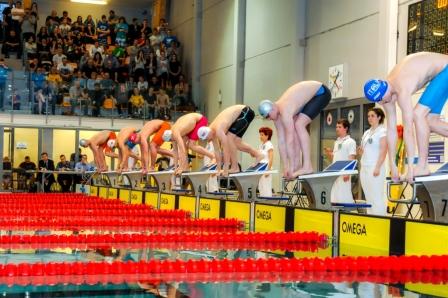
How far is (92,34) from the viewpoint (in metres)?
24.6

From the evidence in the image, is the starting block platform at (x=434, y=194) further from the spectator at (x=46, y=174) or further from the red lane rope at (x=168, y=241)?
the spectator at (x=46, y=174)

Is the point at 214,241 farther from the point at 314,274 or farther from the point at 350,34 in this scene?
the point at 350,34

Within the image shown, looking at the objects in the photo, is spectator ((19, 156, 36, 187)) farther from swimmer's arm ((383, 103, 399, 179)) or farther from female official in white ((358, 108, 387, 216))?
swimmer's arm ((383, 103, 399, 179))

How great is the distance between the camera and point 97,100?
20359 millimetres

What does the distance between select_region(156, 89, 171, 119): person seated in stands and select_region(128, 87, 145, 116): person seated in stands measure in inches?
19.7

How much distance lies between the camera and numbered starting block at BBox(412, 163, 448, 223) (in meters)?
5.61

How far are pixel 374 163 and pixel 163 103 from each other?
13.6 metres

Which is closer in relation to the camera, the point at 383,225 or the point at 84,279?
the point at 84,279

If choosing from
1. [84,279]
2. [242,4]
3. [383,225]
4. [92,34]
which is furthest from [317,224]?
[92,34]

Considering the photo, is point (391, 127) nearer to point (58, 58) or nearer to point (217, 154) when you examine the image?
point (217, 154)

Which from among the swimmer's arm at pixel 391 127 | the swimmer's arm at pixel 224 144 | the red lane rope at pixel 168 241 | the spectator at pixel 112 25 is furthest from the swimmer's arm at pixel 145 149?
the spectator at pixel 112 25

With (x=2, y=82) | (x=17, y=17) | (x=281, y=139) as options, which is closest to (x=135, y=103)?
(x=2, y=82)

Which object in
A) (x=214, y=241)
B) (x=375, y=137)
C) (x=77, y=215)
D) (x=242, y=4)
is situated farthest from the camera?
(x=242, y=4)

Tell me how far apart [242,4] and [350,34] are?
6.30m
